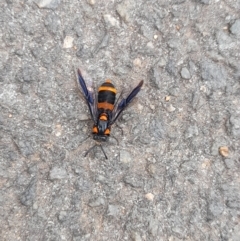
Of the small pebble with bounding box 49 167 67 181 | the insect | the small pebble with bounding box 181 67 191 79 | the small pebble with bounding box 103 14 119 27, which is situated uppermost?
the small pebble with bounding box 103 14 119 27

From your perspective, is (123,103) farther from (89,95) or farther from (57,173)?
(57,173)

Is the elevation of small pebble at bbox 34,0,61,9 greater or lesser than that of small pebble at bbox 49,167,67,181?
greater

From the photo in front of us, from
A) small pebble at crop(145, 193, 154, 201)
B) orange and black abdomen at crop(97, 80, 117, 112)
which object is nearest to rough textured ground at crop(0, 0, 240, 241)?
small pebble at crop(145, 193, 154, 201)

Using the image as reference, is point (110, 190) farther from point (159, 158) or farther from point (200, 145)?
point (200, 145)

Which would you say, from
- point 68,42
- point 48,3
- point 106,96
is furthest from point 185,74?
point 48,3

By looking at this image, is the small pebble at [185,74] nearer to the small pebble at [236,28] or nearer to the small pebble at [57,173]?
the small pebble at [236,28]

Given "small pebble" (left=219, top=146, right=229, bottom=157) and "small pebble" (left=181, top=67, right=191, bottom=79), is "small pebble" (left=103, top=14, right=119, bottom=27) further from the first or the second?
"small pebble" (left=219, top=146, right=229, bottom=157)

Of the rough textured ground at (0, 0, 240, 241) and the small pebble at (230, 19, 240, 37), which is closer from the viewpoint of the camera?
the rough textured ground at (0, 0, 240, 241)
